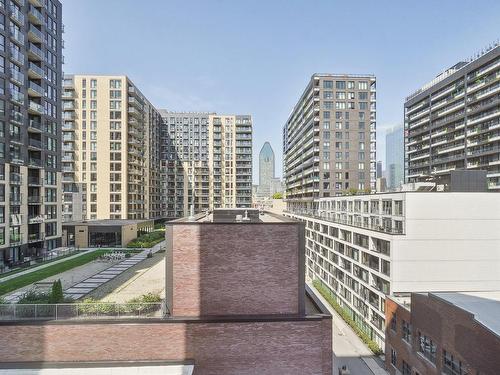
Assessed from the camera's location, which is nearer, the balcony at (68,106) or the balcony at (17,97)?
the balcony at (17,97)

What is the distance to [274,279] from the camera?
15.7 m

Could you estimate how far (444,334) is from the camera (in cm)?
1998

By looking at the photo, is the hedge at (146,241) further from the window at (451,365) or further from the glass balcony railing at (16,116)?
the window at (451,365)

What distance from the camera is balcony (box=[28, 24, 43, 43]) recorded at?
47.7 meters

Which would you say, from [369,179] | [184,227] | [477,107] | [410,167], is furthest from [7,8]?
[410,167]

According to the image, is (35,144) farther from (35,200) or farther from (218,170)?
(218,170)

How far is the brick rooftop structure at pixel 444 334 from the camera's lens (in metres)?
16.8

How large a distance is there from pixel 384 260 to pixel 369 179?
41.2 meters

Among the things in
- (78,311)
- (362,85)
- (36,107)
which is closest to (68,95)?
(36,107)

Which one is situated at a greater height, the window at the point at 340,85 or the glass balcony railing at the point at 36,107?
the window at the point at 340,85

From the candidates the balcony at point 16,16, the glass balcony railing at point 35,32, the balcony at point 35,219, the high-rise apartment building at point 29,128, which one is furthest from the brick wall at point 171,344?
the glass balcony railing at point 35,32

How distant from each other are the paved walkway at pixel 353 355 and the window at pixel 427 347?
5.85 meters

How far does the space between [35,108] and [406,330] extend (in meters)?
59.9

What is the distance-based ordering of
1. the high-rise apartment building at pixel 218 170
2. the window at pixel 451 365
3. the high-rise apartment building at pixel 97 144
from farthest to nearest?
the high-rise apartment building at pixel 218 170, the high-rise apartment building at pixel 97 144, the window at pixel 451 365
